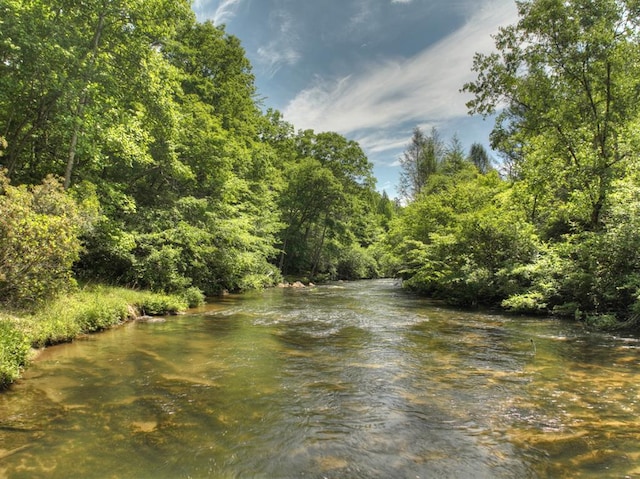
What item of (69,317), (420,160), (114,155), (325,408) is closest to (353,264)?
(420,160)

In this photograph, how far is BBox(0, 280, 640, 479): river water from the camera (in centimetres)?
427

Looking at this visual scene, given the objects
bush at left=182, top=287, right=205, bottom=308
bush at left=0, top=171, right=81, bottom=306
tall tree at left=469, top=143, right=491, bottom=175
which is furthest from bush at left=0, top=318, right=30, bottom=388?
tall tree at left=469, top=143, right=491, bottom=175

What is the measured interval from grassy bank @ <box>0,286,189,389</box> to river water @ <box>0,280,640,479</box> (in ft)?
1.16

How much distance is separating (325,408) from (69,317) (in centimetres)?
735

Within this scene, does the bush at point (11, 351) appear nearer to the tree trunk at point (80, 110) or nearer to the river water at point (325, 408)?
the river water at point (325, 408)

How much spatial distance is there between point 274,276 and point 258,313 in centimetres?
1698

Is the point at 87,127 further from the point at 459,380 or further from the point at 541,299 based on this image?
the point at 541,299

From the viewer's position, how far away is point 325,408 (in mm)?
5875

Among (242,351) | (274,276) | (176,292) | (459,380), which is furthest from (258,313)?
(274,276)

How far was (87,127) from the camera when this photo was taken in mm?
11672

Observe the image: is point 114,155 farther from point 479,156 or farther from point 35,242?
point 479,156

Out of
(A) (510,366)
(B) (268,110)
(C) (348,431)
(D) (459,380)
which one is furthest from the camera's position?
(B) (268,110)

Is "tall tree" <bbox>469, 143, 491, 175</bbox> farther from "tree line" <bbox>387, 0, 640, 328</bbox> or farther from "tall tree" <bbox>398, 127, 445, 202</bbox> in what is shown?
"tree line" <bbox>387, 0, 640, 328</bbox>

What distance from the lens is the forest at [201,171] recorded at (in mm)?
10367
